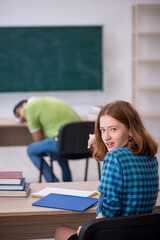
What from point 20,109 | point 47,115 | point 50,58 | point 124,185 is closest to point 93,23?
point 50,58

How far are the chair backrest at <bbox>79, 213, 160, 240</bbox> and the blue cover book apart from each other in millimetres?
353

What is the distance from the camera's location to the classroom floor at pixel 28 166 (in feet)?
14.4

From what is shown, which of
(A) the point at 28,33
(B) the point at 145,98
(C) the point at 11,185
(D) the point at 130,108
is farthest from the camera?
(B) the point at 145,98

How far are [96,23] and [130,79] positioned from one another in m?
1.14

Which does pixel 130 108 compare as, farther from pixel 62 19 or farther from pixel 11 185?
pixel 62 19

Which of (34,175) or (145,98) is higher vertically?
(145,98)

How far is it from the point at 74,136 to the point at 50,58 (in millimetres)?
3122

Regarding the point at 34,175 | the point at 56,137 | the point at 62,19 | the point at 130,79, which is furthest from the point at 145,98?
the point at 56,137

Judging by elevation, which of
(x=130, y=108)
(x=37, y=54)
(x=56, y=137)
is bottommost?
(x=56, y=137)

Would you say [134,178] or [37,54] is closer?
[134,178]

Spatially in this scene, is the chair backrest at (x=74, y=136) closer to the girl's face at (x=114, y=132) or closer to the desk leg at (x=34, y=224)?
the desk leg at (x=34, y=224)

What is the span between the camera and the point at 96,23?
20.5ft

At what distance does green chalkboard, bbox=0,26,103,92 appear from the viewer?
5.98 m

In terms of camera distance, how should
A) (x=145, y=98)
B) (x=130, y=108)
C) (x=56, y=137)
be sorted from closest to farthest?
(x=130, y=108)
(x=56, y=137)
(x=145, y=98)
